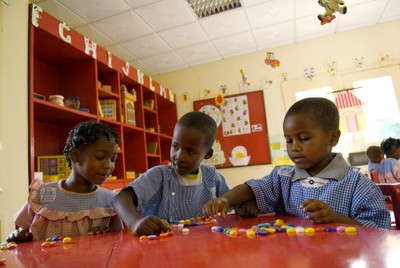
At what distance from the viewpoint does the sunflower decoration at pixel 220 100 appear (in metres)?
5.05

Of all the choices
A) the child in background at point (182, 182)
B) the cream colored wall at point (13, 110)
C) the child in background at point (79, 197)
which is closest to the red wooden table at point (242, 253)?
the child in background at point (182, 182)

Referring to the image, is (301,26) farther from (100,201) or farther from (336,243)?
(336,243)

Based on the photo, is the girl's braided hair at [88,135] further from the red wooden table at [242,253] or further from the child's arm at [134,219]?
the red wooden table at [242,253]

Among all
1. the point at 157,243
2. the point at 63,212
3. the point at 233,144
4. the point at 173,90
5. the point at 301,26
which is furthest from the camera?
the point at 173,90

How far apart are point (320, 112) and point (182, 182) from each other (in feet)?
1.99

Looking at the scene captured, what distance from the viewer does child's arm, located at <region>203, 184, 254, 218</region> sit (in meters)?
0.91

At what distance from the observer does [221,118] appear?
504 centimetres

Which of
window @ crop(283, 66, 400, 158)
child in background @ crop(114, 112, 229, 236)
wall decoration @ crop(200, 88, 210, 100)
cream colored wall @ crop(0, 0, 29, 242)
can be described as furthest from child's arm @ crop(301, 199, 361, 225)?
wall decoration @ crop(200, 88, 210, 100)


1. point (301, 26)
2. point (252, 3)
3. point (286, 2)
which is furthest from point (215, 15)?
point (301, 26)

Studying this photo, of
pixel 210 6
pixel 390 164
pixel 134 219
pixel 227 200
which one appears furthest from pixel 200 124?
pixel 390 164

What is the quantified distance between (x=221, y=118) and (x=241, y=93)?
1.73 feet

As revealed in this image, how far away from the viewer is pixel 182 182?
127cm

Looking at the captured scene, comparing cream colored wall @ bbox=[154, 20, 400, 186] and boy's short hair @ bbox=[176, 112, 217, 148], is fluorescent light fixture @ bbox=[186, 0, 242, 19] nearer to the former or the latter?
cream colored wall @ bbox=[154, 20, 400, 186]

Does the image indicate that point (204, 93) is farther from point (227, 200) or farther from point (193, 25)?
point (227, 200)
